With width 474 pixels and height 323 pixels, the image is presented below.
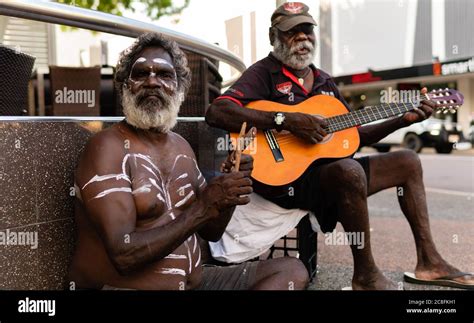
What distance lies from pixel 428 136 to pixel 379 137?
56.7 ft

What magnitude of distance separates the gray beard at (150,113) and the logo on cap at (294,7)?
1.45 metres

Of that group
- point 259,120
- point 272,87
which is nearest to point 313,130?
point 259,120

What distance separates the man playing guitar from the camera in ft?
9.88

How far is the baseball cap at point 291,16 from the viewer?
3.33 meters

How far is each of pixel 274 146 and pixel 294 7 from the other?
0.90 metres

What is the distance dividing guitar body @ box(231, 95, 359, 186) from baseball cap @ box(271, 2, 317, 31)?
1.65 ft

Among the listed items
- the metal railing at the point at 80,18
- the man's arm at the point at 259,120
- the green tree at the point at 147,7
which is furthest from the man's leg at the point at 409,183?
the green tree at the point at 147,7

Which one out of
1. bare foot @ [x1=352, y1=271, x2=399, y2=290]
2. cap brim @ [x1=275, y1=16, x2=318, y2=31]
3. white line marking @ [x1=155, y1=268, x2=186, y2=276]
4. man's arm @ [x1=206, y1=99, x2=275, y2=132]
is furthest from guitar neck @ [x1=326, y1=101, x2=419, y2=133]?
white line marking @ [x1=155, y1=268, x2=186, y2=276]

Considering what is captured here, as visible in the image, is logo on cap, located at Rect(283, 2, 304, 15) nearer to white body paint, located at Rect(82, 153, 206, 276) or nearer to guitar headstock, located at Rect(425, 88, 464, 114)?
guitar headstock, located at Rect(425, 88, 464, 114)

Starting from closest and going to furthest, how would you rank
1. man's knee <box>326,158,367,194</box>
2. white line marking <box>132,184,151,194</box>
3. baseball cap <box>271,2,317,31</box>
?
white line marking <box>132,184,151,194</box>, man's knee <box>326,158,367,194</box>, baseball cap <box>271,2,317,31</box>

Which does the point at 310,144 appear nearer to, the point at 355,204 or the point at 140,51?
the point at 355,204

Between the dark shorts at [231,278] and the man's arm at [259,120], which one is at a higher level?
the man's arm at [259,120]

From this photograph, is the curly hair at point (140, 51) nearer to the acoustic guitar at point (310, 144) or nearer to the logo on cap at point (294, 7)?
the acoustic guitar at point (310, 144)

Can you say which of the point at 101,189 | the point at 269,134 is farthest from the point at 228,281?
the point at 269,134
